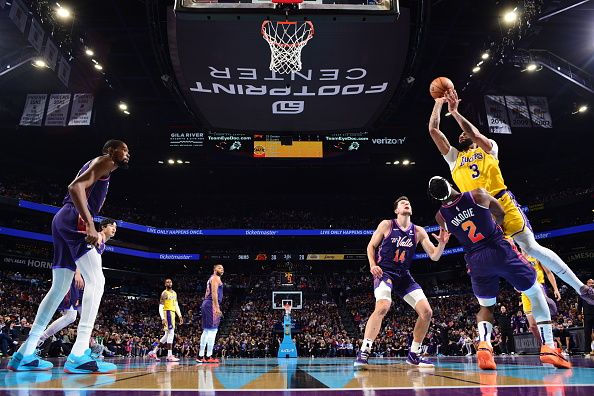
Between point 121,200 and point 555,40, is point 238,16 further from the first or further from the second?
point 121,200

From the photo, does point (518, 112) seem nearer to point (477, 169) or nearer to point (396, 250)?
point (477, 169)

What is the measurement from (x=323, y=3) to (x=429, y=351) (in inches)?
645

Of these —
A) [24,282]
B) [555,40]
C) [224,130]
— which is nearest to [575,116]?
[555,40]

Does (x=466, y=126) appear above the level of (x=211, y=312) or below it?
above

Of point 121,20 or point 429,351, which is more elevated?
point 121,20

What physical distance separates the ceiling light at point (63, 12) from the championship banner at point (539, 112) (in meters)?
18.4

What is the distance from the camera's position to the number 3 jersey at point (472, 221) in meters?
4.36

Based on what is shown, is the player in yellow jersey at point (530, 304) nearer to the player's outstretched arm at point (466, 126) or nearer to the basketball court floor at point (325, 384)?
the player's outstretched arm at point (466, 126)

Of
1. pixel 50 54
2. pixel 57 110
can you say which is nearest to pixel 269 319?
pixel 57 110

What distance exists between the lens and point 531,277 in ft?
14.2

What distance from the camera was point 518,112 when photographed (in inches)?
750

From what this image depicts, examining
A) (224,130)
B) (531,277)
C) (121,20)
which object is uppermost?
(121,20)

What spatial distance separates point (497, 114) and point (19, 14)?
17467mm

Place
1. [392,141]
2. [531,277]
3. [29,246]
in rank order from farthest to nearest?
[29,246], [392,141], [531,277]
